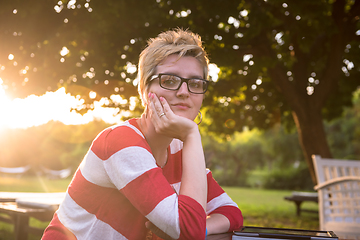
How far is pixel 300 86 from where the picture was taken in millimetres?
8156

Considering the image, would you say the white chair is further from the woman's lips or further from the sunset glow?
the sunset glow

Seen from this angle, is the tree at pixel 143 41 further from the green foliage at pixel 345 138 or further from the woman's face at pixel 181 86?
the green foliage at pixel 345 138

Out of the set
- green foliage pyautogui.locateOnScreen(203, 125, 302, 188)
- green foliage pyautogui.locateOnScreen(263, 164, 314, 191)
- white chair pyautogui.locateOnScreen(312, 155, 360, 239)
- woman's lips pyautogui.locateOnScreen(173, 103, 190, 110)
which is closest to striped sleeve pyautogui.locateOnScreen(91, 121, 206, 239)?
woman's lips pyautogui.locateOnScreen(173, 103, 190, 110)

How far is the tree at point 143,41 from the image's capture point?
541 cm

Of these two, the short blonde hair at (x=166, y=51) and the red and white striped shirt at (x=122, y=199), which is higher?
the short blonde hair at (x=166, y=51)

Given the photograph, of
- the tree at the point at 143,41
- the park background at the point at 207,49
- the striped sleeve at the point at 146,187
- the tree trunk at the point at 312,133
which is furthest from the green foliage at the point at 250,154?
the striped sleeve at the point at 146,187

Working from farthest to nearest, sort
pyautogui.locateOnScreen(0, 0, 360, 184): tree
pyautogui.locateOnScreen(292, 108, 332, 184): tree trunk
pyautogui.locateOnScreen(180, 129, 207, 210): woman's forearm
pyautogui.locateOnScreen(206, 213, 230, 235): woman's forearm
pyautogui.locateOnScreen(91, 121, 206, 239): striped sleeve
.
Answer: pyautogui.locateOnScreen(292, 108, 332, 184): tree trunk
pyautogui.locateOnScreen(0, 0, 360, 184): tree
pyautogui.locateOnScreen(206, 213, 230, 235): woman's forearm
pyautogui.locateOnScreen(180, 129, 207, 210): woman's forearm
pyautogui.locateOnScreen(91, 121, 206, 239): striped sleeve

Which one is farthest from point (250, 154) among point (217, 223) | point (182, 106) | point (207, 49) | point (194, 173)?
point (194, 173)

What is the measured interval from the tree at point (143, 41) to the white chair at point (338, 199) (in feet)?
9.35

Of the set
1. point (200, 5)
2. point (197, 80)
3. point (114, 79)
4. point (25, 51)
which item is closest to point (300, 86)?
point (200, 5)

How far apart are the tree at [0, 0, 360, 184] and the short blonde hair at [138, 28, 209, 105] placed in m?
3.98

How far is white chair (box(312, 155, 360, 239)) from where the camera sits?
4.21 metres

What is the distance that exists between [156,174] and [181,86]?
22.7 inches

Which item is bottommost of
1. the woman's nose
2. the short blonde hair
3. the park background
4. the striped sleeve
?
the striped sleeve
